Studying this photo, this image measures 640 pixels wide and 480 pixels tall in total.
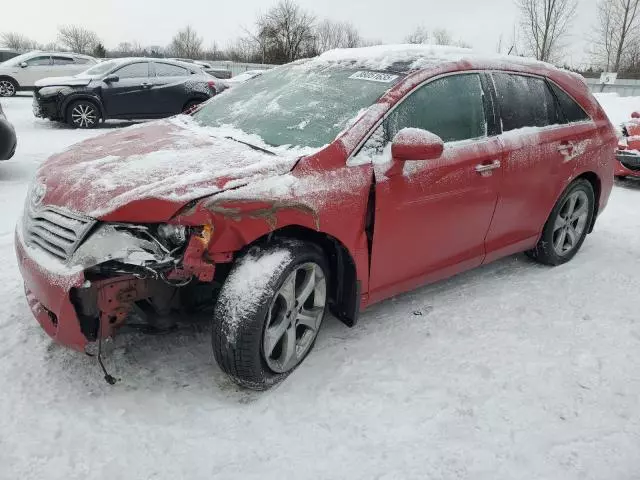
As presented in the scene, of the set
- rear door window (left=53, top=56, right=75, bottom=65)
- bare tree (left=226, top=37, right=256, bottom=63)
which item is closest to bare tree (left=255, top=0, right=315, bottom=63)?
bare tree (left=226, top=37, right=256, bottom=63)

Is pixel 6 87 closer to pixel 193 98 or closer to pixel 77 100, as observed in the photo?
pixel 77 100

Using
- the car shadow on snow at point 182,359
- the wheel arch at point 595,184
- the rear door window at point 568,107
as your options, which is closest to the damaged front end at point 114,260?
the car shadow on snow at point 182,359

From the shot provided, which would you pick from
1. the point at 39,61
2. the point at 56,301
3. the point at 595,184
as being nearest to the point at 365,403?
the point at 56,301

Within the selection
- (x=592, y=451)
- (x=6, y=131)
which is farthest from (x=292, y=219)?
(x=6, y=131)

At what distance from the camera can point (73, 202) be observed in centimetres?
239

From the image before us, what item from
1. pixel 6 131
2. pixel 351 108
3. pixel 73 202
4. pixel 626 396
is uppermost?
pixel 351 108

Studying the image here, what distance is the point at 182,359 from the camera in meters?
2.86

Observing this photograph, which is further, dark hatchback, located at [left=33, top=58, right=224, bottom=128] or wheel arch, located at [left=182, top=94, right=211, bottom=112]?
wheel arch, located at [left=182, top=94, right=211, bottom=112]

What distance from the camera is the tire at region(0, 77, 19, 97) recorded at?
16.4m

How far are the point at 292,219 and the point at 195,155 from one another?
0.64 meters

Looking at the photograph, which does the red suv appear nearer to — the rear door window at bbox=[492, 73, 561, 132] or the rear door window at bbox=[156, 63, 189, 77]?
the rear door window at bbox=[492, 73, 561, 132]

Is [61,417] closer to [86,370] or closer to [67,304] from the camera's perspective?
[86,370]

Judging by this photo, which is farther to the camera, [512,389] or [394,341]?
[394,341]

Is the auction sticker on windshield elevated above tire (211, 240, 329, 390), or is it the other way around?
the auction sticker on windshield
